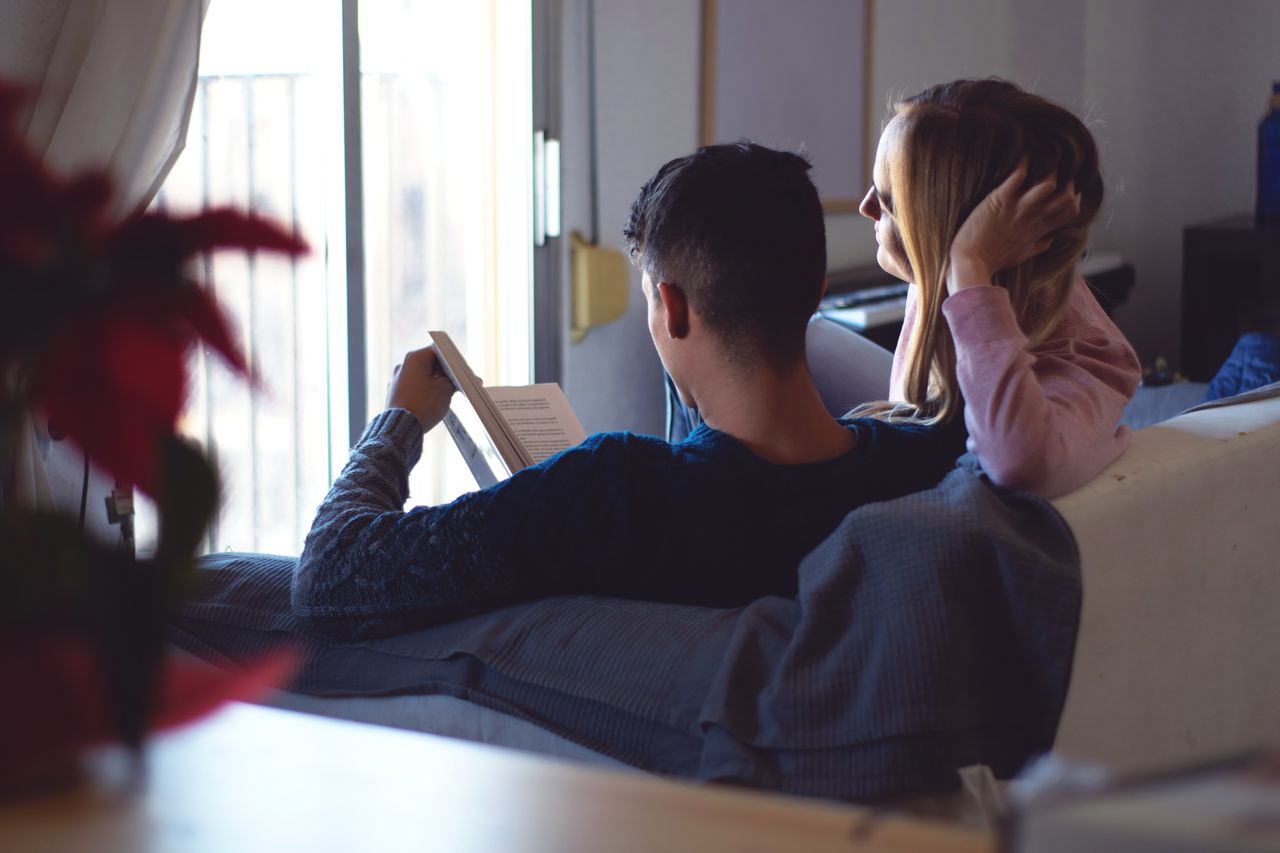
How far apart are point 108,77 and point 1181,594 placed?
57.7 inches

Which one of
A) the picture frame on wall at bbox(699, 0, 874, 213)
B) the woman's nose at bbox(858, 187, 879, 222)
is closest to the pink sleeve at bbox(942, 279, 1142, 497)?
the woman's nose at bbox(858, 187, 879, 222)

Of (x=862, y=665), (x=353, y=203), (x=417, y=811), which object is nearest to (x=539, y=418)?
(x=862, y=665)

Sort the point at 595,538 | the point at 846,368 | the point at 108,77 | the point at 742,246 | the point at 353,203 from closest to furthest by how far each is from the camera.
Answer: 1. the point at 595,538
2. the point at 742,246
3. the point at 108,77
4. the point at 353,203
5. the point at 846,368

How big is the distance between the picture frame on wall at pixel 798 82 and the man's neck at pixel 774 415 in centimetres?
215

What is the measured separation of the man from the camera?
47.4 inches

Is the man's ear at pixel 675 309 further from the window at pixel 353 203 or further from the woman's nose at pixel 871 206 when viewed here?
the window at pixel 353 203

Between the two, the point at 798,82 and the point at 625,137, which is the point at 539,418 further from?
the point at 798,82

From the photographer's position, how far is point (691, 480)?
121 cm

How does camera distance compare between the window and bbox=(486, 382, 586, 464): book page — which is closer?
bbox=(486, 382, 586, 464): book page

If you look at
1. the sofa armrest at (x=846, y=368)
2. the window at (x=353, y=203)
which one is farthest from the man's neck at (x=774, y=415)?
the sofa armrest at (x=846, y=368)

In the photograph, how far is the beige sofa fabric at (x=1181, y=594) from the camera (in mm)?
1119

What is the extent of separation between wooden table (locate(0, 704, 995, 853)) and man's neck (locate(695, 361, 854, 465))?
85 centimetres

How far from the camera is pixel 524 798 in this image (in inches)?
16.6

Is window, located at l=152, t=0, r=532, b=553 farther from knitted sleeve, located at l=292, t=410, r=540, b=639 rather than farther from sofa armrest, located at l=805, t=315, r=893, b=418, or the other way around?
knitted sleeve, located at l=292, t=410, r=540, b=639
